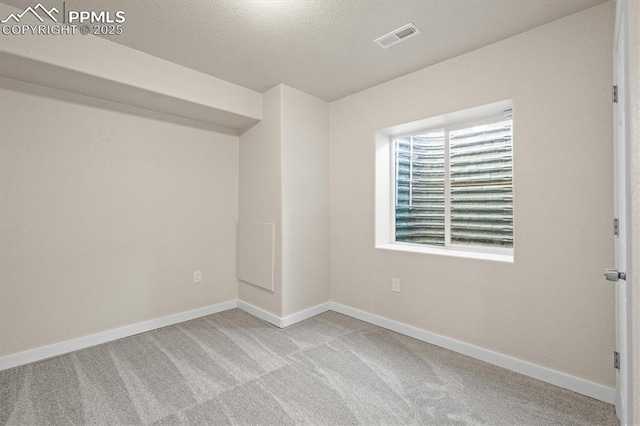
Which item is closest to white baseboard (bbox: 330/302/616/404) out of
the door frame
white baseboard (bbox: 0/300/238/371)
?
the door frame

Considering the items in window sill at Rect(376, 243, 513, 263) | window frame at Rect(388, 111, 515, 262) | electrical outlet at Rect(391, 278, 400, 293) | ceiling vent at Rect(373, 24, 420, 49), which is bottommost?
electrical outlet at Rect(391, 278, 400, 293)

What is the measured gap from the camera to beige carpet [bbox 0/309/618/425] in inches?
65.9

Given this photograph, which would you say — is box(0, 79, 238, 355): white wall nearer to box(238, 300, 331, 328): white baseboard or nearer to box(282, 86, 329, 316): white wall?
box(238, 300, 331, 328): white baseboard

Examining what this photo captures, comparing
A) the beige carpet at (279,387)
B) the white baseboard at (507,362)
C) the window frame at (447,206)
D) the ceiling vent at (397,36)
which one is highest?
the ceiling vent at (397,36)

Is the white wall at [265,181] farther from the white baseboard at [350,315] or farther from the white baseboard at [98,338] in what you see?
the white baseboard at [98,338]

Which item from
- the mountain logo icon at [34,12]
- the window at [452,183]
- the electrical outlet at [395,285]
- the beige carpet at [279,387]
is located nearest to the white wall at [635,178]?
the beige carpet at [279,387]

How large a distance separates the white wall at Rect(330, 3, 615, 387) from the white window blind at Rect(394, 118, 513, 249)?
407 millimetres

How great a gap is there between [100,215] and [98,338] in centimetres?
107

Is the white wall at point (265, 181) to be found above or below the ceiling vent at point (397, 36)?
below

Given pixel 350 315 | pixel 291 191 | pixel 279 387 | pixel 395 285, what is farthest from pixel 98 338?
pixel 395 285

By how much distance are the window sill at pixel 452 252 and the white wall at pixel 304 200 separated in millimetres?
753

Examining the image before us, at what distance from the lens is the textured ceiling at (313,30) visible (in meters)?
1.83

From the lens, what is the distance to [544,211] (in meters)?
2.01

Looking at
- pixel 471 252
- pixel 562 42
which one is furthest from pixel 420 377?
pixel 562 42
